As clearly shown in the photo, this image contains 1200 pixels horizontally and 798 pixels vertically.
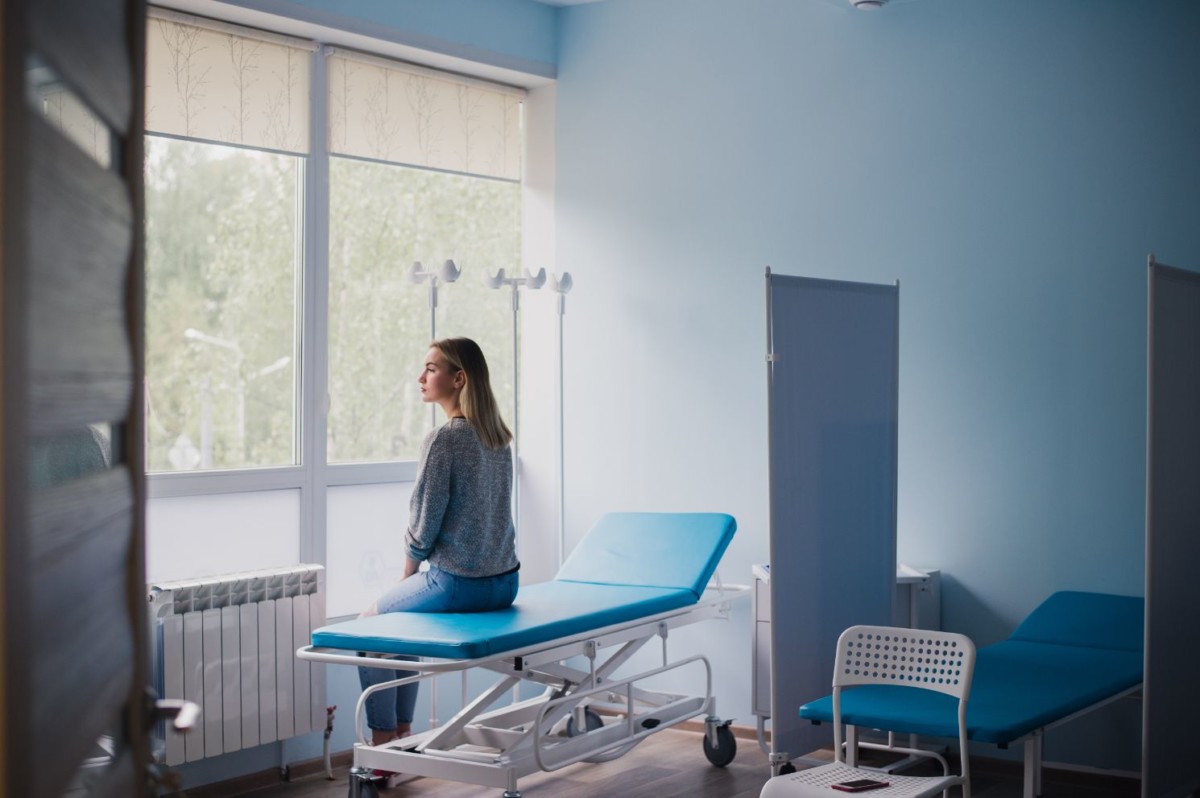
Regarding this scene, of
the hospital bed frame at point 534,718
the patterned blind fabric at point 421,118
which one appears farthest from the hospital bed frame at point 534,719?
the patterned blind fabric at point 421,118

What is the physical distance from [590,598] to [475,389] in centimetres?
80

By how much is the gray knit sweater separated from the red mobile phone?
1.43 m

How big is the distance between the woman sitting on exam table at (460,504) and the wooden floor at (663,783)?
736 millimetres

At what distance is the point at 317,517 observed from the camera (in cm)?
496

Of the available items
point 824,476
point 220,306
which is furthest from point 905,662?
point 220,306

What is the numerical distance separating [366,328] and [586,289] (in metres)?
1.05

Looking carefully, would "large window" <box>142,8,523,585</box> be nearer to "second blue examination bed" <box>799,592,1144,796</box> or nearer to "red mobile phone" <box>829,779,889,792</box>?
"second blue examination bed" <box>799,592,1144,796</box>

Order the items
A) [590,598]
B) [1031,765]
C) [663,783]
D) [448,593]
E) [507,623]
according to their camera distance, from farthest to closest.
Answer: [663,783]
[590,598]
[448,593]
[507,623]
[1031,765]

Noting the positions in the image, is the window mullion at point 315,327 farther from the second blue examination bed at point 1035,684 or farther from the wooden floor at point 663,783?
the second blue examination bed at point 1035,684

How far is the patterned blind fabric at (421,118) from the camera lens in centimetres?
507

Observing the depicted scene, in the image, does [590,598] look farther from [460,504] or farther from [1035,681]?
[1035,681]

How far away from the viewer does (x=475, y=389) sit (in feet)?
14.0

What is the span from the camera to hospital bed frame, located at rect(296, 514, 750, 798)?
3838 millimetres

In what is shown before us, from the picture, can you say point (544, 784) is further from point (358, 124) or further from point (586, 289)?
point (358, 124)
